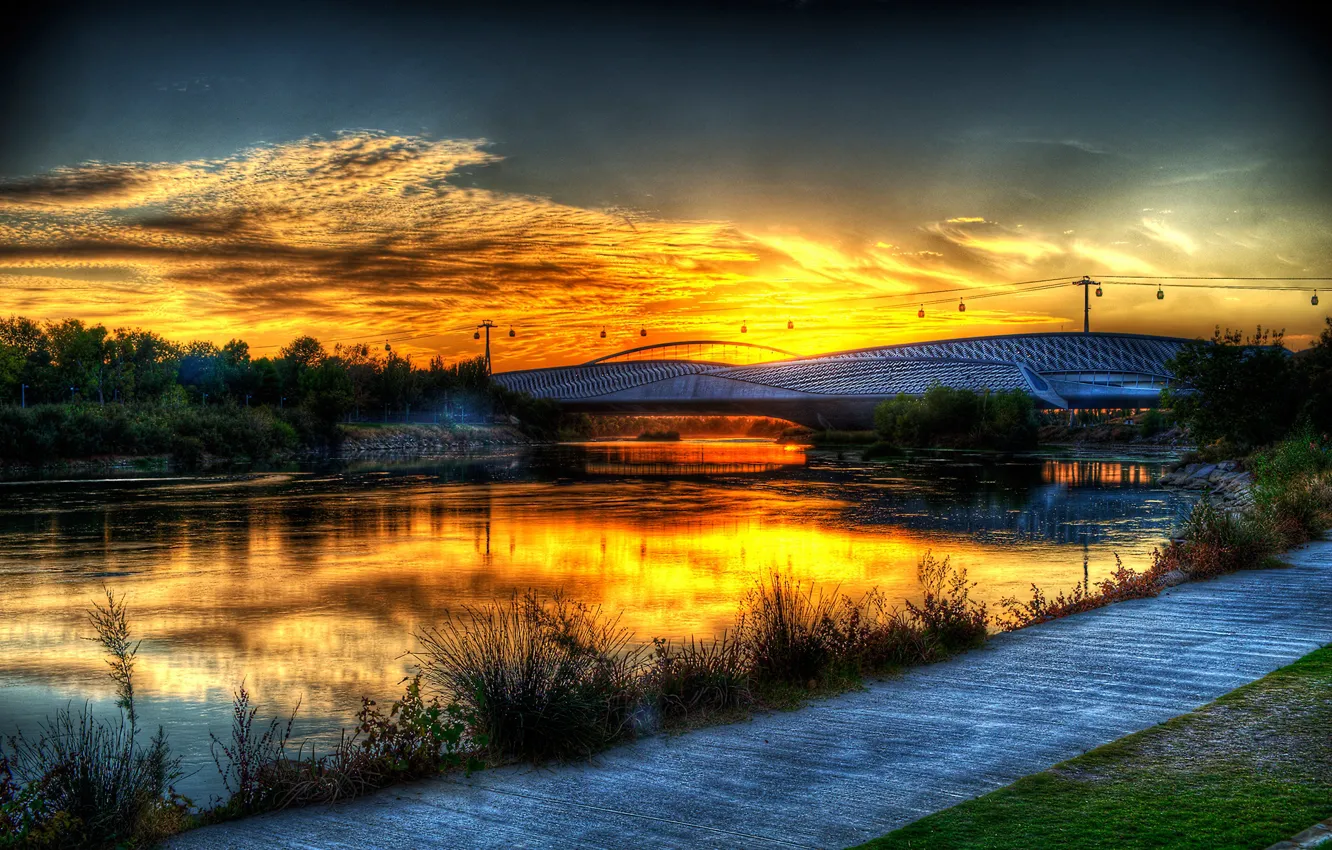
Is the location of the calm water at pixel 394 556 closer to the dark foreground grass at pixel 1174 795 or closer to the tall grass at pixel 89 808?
the tall grass at pixel 89 808

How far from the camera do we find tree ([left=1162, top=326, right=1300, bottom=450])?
39.6m

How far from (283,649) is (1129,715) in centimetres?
979

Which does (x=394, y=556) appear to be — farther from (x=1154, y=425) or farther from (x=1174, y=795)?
(x=1154, y=425)

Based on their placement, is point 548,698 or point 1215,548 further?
point 1215,548

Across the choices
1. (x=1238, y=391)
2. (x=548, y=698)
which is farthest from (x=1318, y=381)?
(x=548, y=698)

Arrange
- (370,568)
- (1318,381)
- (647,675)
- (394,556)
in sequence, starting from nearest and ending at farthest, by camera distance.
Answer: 1. (647,675)
2. (370,568)
3. (394,556)
4. (1318,381)

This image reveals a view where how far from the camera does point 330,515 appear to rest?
104 ft

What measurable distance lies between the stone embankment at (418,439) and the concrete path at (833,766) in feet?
249

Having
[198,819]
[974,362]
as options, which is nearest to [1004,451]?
[974,362]

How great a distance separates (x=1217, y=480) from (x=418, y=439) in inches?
2702

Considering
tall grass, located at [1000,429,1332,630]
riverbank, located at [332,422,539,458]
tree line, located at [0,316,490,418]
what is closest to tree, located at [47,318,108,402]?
tree line, located at [0,316,490,418]

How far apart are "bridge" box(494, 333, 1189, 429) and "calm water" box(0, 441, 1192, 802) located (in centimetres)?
7511

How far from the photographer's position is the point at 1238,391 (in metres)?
40.5

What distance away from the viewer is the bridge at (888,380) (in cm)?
12231
